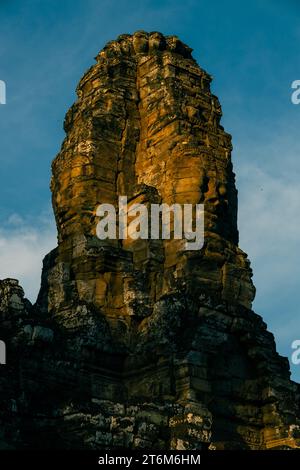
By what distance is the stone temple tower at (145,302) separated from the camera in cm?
3142

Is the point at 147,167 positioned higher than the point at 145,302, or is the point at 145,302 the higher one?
the point at 147,167

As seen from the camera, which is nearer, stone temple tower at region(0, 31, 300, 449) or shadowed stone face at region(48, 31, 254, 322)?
stone temple tower at region(0, 31, 300, 449)

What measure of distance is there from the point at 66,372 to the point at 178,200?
7.21 meters

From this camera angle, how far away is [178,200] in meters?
37.5

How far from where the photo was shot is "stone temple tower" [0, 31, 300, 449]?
31422 mm

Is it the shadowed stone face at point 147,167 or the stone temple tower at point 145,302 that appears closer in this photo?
the stone temple tower at point 145,302

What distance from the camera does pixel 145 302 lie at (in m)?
36.3

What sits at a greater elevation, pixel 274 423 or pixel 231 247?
pixel 231 247

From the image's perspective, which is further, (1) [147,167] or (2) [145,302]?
(1) [147,167]

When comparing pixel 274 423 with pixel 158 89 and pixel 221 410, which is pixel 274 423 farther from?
pixel 158 89
